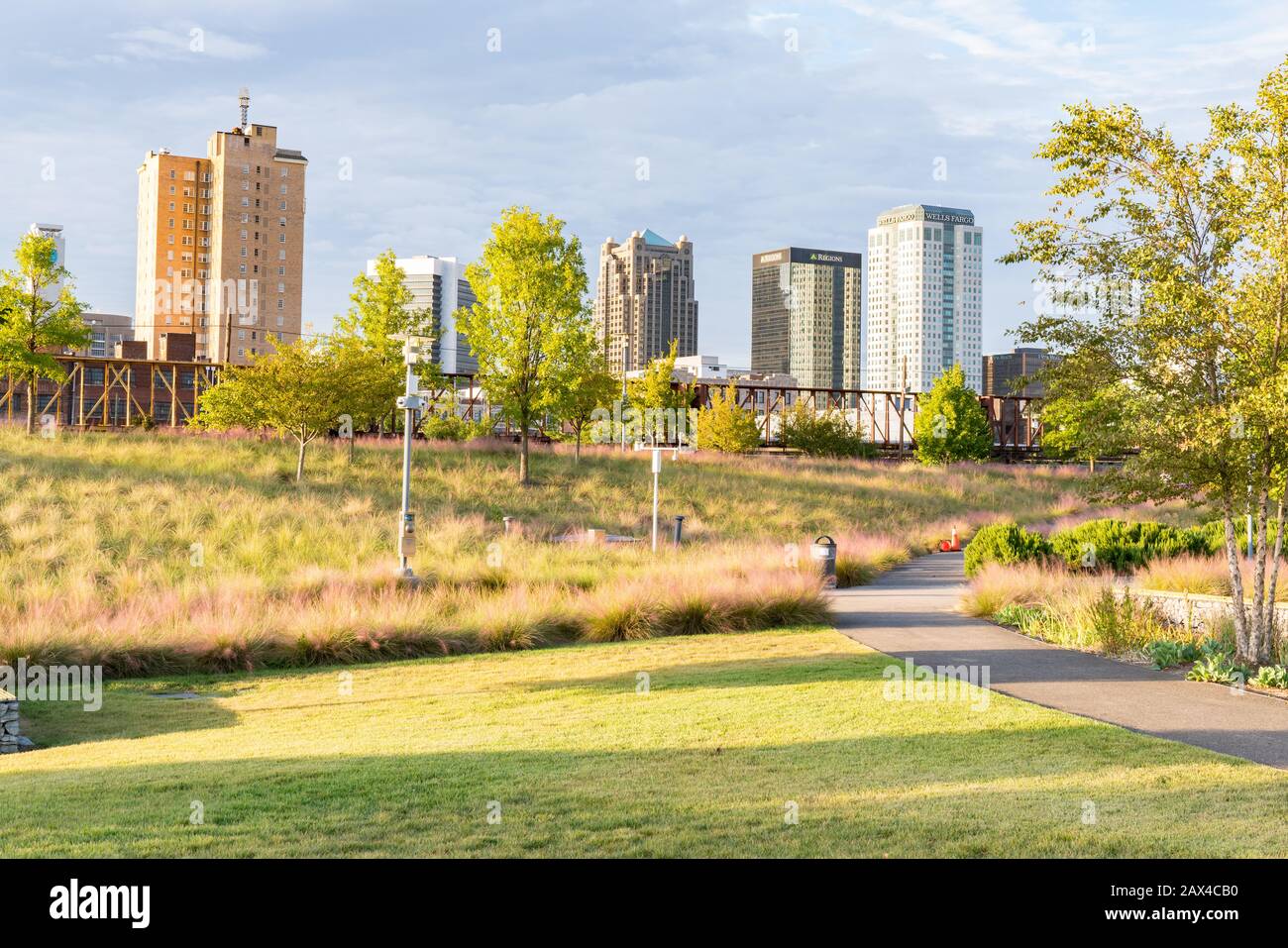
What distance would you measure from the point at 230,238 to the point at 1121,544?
143343 millimetres

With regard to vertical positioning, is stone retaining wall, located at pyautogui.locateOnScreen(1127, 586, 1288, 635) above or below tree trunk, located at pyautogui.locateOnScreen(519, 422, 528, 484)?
below

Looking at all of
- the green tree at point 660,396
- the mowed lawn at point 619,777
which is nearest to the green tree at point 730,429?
the green tree at point 660,396

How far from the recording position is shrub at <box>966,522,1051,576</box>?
20875 mm

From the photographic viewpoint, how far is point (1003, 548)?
2100 cm

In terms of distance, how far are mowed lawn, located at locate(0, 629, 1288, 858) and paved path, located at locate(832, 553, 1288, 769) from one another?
69cm

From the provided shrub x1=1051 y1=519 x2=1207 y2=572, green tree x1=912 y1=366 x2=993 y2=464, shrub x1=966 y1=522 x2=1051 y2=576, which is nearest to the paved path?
shrub x1=966 y1=522 x2=1051 y2=576

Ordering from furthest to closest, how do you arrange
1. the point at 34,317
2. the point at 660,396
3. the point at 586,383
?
the point at 660,396, the point at 586,383, the point at 34,317

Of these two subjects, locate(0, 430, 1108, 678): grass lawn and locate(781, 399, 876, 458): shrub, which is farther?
locate(781, 399, 876, 458): shrub

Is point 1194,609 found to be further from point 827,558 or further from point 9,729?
point 9,729

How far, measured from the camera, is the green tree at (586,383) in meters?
37.2

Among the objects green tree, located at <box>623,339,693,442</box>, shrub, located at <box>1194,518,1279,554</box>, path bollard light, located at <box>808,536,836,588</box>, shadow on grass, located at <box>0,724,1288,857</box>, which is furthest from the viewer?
green tree, located at <box>623,339,693,442</box>

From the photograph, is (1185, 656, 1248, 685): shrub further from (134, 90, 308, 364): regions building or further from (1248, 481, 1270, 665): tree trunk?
(134, 90, 308, 364): regions building
